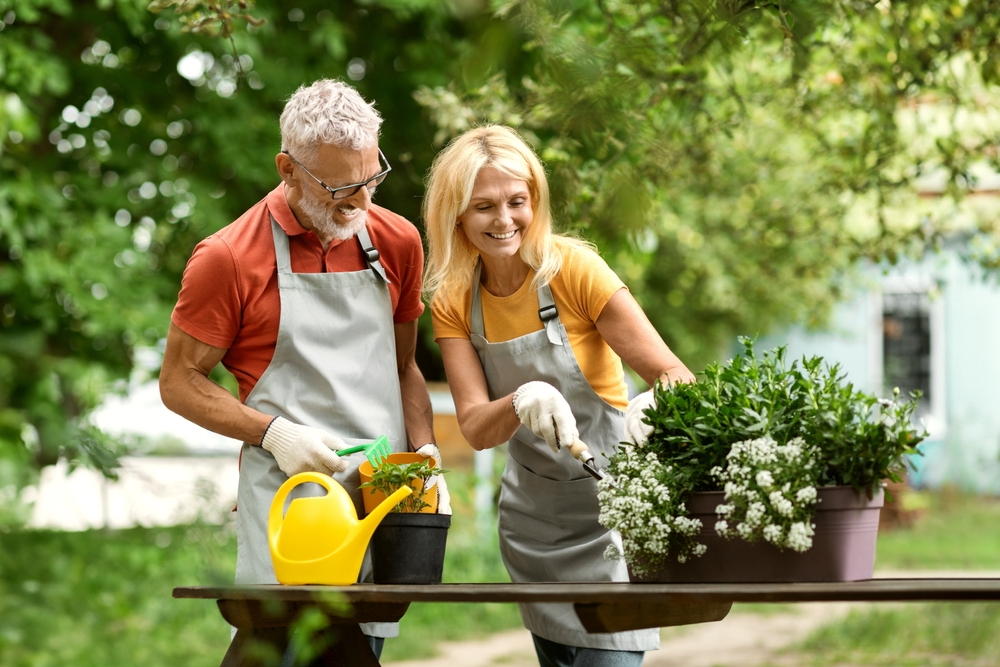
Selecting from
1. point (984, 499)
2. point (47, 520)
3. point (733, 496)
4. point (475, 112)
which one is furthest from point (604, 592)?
point (984, 499)

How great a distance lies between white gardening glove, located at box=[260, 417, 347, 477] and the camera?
1.92m

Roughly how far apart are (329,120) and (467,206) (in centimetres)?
32

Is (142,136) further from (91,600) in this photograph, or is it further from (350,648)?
(91,600)

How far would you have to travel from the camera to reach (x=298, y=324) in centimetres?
208

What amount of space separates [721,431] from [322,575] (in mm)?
735

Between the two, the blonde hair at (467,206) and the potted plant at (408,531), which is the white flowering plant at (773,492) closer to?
the potted plant at (408,531)

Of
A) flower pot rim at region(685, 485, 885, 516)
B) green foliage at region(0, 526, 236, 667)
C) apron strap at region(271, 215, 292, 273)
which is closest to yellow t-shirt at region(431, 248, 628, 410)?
apron strap at region(271, 215, 292, 273)

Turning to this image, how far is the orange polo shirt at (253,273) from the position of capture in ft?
6.66

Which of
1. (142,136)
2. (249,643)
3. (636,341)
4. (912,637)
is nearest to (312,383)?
(249,643)

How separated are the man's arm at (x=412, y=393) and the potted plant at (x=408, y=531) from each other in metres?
0.38

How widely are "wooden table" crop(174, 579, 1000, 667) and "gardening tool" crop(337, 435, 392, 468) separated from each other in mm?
262

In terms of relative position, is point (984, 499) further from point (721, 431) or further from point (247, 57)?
point (721, 431)

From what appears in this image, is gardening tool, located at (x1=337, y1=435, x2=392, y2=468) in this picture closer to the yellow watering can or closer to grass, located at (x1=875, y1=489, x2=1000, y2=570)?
the yellow watering can

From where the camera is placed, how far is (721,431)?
5.33 ft
